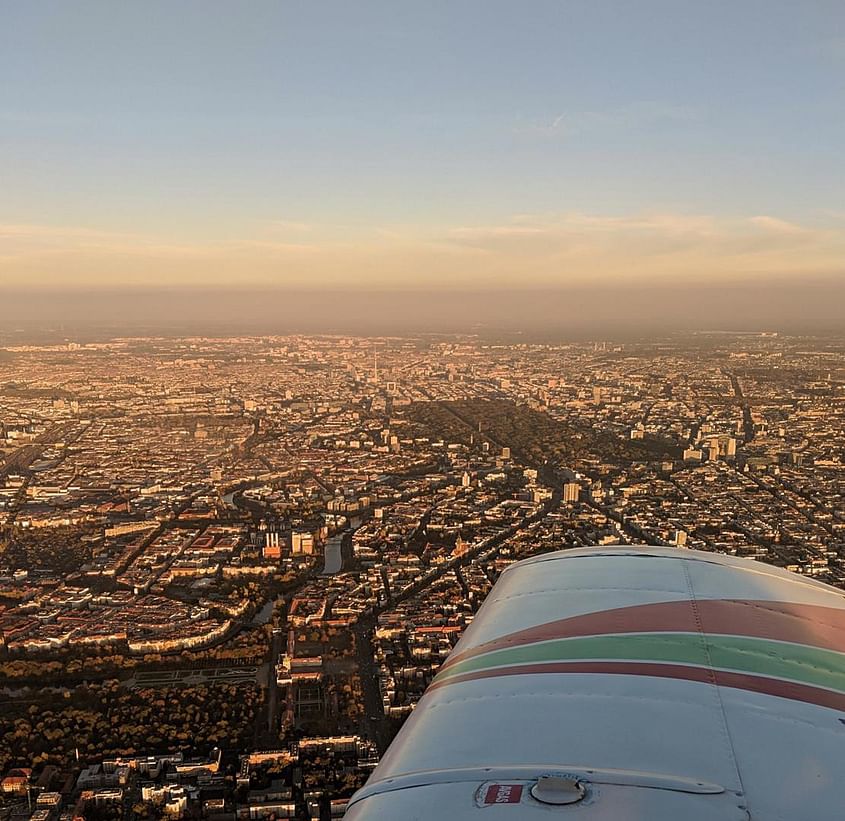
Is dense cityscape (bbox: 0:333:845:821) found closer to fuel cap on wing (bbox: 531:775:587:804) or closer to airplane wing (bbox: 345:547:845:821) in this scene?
airplane wing (bbox: 345:547:845:821)

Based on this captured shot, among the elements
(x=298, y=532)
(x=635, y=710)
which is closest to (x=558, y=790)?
(x=635, y=710)

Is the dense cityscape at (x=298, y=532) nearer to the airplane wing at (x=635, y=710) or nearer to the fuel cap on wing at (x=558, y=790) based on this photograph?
the airplane wing at (x=635, y=710)

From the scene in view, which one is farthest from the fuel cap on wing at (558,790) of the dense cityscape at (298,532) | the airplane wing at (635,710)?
the dense cityscape at (298,532)

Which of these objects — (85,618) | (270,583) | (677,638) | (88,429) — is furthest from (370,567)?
(88,429)

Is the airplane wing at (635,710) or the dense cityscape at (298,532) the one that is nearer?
the airplane wing at (635,710)

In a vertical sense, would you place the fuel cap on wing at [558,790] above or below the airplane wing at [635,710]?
above

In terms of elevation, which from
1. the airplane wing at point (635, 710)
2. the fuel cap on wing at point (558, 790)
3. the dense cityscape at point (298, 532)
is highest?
the fuel cap on wing at point (558, 790)

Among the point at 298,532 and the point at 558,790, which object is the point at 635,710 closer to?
the point at 558,790
